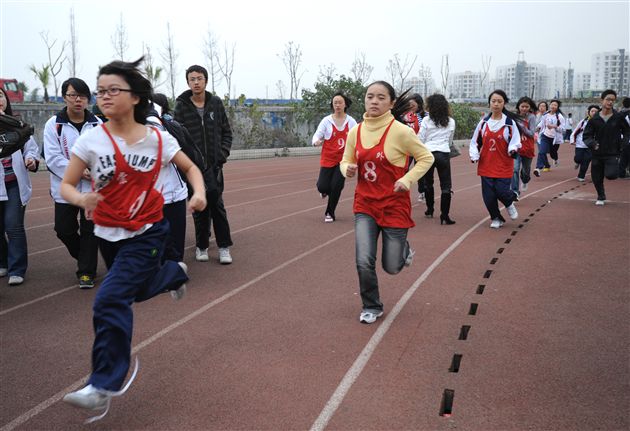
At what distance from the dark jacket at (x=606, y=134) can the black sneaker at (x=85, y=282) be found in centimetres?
871

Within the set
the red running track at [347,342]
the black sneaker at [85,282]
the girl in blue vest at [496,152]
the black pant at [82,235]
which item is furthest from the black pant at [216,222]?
the girl in blue vest at [496,152]

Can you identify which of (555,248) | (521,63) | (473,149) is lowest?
(555,248)

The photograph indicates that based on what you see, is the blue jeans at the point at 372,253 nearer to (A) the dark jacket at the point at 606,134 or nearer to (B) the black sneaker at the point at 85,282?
(B) the black sneaker at the point at 85,282

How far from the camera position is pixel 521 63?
342 ft

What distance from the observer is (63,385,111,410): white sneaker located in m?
3.26

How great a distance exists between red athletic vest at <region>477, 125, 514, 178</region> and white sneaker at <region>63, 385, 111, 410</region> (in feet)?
23.7

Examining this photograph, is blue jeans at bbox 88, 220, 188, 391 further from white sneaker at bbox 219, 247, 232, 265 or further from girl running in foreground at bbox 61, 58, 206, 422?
white sneaker at bbox 219, 247, 232, 265

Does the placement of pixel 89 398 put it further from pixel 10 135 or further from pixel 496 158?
pixel 496 158

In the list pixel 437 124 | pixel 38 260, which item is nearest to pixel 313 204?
pixel 437 124

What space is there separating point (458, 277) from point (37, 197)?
10.3 m

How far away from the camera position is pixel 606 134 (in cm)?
1127

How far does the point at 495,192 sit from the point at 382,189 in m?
4.87

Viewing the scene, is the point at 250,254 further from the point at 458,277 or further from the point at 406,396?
the point at 406,396

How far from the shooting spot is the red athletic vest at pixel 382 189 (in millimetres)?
5082
